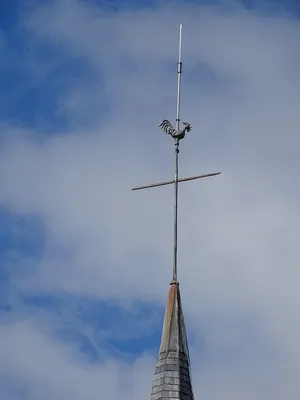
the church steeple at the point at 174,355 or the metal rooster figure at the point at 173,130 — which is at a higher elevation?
the metal rooster figure at the point at 173,130

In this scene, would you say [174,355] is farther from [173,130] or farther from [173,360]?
[173,130]

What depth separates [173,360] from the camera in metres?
36.1

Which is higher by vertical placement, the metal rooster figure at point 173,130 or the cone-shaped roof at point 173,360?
the metal rooster figure at point 173,130

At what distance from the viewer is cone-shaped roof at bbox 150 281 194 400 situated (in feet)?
116

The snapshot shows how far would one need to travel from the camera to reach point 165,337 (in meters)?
36.8

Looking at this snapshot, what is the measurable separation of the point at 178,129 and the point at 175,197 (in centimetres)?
259

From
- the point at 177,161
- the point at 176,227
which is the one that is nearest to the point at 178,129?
the point at 177,161

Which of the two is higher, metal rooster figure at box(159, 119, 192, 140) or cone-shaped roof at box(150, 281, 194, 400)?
metal rooster figure at box(159, 119, 192, 140)

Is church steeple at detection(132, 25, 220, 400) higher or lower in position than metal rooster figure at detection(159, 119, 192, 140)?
lower

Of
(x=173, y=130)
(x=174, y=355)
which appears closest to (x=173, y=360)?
(x=174, y=355)

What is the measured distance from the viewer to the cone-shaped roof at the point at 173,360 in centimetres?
3531

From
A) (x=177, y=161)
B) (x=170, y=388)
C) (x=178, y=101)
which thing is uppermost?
(x=178, y=101)

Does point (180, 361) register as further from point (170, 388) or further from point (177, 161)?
point (177, 161)

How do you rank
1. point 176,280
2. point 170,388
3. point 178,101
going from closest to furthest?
point 170,388
point 176,280
point 178,101
